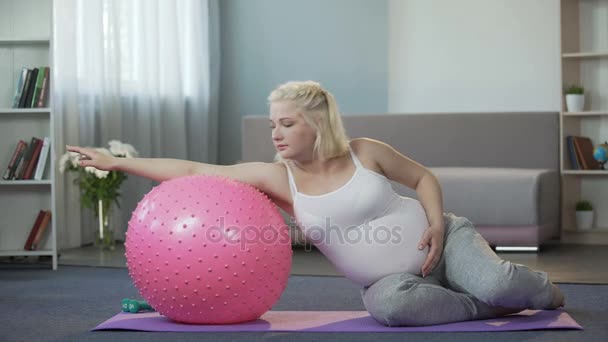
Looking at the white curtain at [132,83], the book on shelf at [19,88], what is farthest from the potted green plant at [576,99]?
the book on shelf at [19,88]

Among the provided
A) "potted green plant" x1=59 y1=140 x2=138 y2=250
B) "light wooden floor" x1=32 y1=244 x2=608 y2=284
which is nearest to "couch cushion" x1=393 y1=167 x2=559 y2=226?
"light wooden floor" x1=32 y1=244 x2=608 y2=284

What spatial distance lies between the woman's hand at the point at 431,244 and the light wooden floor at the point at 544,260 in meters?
1.27

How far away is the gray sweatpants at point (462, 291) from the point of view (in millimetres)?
2621

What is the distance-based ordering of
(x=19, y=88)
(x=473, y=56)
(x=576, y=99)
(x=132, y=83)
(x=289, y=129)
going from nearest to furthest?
(x=289, y=129) → (x=19, y=88) → (x=576, y=99) → (x=132, y=83) → (x=473, y=56)

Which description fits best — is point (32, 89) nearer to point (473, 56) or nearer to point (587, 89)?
point (473, 56)

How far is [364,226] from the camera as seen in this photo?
2713 mm

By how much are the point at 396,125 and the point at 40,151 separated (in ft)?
7.46

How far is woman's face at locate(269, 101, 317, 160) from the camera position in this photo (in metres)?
2.68

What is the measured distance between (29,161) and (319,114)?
249 cm

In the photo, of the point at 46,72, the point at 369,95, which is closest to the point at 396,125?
the point at 369,95

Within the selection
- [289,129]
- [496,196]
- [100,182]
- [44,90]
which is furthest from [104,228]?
[289,129]

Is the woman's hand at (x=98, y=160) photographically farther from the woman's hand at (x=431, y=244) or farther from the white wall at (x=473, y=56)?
the white wall at (x=473, y=56)

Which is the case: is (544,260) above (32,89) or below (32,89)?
below

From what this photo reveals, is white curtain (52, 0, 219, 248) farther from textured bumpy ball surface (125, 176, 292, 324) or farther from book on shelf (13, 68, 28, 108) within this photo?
textured bumpy ball surface (125, 176, 292, 324)
